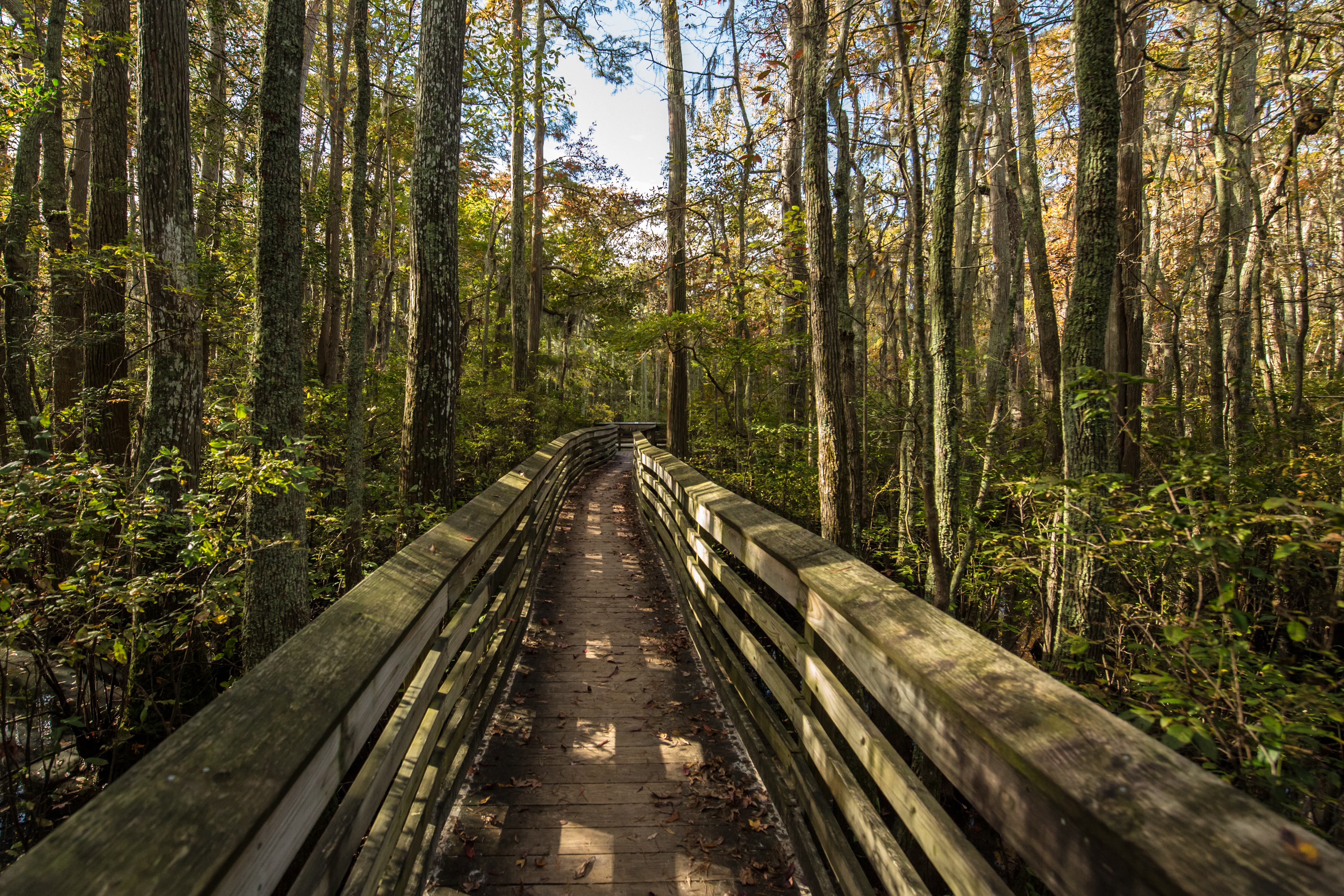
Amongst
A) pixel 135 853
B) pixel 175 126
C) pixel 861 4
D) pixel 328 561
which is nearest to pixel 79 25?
pixel 175 126

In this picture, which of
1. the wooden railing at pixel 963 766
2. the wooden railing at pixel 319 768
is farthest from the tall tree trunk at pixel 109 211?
the wooden railing at pixel 963 766

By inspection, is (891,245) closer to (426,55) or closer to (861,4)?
(861,4)

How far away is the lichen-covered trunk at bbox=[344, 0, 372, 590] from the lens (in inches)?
232

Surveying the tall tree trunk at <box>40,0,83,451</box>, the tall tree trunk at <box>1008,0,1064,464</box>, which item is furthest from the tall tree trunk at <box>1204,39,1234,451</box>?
the tall tree trunk at <box>40,0,83,451</box>

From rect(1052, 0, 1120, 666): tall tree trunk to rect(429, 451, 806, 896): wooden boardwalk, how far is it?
2642mm

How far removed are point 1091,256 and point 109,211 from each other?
967 cm

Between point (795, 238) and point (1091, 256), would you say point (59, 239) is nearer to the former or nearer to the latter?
point (795, 238)

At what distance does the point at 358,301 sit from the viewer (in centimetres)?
648

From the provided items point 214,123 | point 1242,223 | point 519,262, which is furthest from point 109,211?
point 1242,223

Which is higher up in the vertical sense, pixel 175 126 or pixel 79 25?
pixel 79 25

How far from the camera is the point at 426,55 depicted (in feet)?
20.0

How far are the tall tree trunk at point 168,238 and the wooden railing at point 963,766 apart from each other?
5.34 m

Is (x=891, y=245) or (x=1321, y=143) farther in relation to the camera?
(x=1321, y=143)

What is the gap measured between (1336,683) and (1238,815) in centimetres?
179
